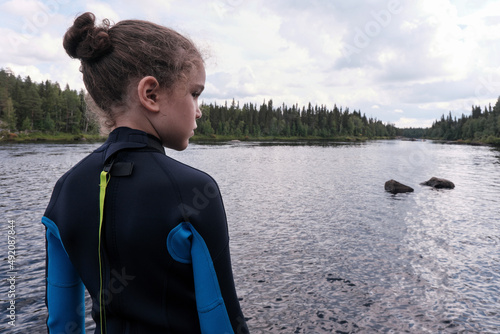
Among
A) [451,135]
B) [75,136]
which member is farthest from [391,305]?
[451,135]

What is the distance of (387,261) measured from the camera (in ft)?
39.4

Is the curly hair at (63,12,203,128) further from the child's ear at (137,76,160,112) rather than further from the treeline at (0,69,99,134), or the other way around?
the treeline at (0,69,99,134)

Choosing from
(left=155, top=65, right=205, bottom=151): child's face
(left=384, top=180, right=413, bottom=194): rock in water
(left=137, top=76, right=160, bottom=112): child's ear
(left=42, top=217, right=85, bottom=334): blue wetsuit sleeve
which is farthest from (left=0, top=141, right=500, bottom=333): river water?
(left=137, top=76, right=160, bottom=112): child's ear

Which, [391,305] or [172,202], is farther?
[391,305]

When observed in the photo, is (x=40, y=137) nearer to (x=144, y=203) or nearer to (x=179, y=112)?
(x=179, y=112)

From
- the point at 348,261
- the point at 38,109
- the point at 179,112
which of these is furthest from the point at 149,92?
the point at 38,109

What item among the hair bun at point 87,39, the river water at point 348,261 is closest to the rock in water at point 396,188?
the river water at point 348,261

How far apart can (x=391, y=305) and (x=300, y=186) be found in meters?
20.1

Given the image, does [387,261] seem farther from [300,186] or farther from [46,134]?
[46,134]

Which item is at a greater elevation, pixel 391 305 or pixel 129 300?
pixel 129 300

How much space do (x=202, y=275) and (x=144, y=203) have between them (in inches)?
16.2

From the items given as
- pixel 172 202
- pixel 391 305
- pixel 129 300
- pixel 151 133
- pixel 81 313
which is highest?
pixel 151 133

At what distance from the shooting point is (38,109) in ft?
339

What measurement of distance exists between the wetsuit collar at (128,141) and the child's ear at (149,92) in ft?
0.45
